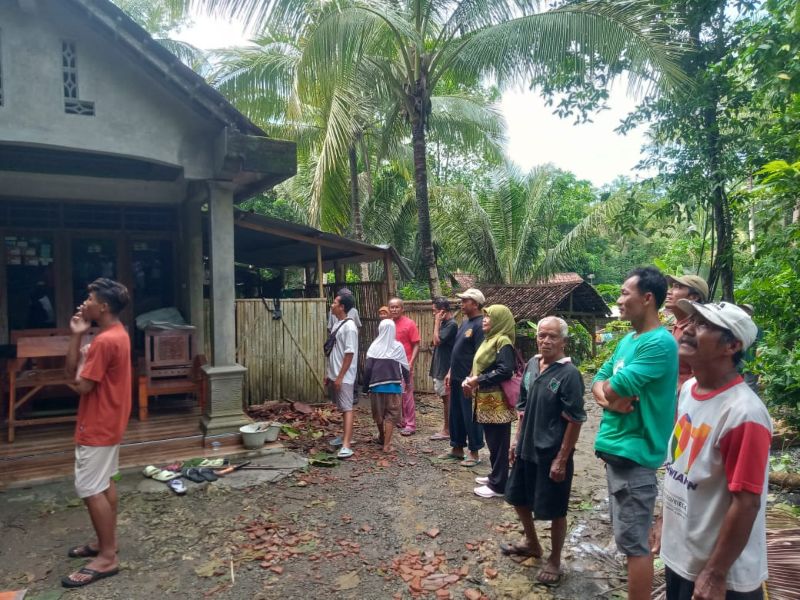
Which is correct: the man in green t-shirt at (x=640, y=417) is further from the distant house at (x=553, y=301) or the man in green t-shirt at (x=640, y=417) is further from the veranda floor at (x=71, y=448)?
the distant house at (x=553, y=301)

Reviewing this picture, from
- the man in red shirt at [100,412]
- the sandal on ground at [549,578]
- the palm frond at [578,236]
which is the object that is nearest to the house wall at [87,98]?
the man in red shirt at [100,412]

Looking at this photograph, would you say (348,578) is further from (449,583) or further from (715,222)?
(715,222)

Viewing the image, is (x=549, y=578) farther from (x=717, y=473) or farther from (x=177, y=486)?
(x=177, y=486)

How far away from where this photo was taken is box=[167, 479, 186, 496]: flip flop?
191 inches

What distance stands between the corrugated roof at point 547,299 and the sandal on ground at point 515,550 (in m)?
9.17

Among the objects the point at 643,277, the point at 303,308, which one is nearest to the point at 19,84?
the point at 303,308

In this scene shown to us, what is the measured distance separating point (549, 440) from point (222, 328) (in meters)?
3.90

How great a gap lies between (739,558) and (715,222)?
20.6 feet

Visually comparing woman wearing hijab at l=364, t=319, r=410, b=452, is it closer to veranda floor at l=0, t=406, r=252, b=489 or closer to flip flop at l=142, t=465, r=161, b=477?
veranda floor at l=0, t=406, r=252, b=489

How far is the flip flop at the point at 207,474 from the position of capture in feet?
16.8

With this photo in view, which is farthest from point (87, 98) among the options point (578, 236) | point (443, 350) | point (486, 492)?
point (578, 236)

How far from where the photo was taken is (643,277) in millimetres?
2811

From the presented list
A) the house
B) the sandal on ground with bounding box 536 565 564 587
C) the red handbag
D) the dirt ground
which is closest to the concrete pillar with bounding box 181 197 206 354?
the house

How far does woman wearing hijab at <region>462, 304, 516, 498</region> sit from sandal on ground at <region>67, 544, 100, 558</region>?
9.93 feet
